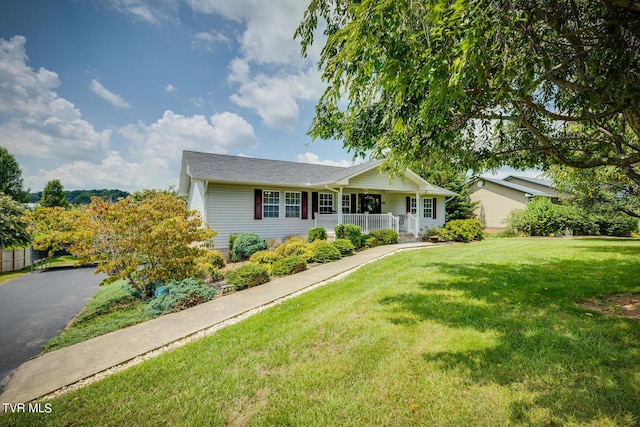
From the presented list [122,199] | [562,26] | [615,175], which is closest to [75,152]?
Answer: [122,199]

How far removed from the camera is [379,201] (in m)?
18.4

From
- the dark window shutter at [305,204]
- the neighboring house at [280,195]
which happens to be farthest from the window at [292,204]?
the dark window shutter at [305,204]

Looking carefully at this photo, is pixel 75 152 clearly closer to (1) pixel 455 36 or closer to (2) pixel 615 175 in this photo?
(1) pixel 455 36

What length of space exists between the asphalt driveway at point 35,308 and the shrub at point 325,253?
7.03 metres

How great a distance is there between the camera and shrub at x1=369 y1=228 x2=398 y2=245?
47.4ft

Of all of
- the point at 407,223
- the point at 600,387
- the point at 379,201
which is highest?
the point at 379,201

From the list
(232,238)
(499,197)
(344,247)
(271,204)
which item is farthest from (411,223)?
(499,197)

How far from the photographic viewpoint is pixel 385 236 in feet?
47.9

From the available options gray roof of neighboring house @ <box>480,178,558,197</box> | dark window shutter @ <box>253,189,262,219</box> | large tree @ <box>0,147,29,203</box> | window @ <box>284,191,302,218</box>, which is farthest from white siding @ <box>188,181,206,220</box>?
large tree @ <box>0,147,29,203</box>

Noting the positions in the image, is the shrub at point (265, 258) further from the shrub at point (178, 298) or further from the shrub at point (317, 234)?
the shrub at point (317, 234)

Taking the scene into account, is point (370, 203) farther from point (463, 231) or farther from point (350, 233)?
point (463, 231)

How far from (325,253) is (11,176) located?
3899 centimetres

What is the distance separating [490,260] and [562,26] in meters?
7.61

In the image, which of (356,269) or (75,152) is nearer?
(356,269)
